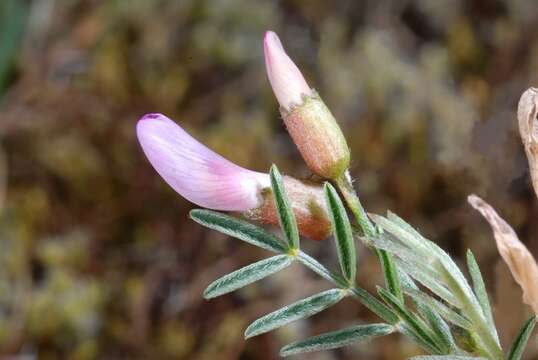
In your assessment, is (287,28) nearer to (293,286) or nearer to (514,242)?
(293,286)

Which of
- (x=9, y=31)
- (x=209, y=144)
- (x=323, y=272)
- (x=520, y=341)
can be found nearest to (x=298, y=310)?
(x=323, y=272)

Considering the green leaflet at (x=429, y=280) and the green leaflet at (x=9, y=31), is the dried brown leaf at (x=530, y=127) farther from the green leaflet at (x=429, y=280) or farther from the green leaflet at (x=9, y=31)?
the green leaflet at (x=9, y=31)

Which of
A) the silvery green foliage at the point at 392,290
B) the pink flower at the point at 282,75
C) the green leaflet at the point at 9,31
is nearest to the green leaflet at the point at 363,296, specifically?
the silvery green foliage at the point at 392,290

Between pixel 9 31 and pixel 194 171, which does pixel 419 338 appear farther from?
pixel 9 31

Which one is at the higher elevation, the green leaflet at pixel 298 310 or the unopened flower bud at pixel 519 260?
the unopened flower bud at pixel 519 260

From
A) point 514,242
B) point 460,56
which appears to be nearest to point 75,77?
point 460,56

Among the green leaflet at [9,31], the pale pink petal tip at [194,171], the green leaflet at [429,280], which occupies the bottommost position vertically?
the green leaflet at [429,280]
